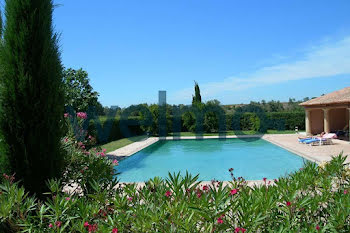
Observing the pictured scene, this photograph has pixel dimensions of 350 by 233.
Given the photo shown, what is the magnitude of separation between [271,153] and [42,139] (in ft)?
51.6

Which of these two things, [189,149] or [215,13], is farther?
[189,149]

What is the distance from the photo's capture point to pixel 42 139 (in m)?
3.84

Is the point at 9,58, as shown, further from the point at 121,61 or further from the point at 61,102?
the point at 121,61

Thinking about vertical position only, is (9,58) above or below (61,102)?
above

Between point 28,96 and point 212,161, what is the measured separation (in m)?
12.7

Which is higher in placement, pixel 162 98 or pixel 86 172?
pixel 162 98

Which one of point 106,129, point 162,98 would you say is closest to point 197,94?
point 162,98

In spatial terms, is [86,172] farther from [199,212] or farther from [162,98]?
[162,98]

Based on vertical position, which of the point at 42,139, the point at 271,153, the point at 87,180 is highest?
the point at 42,139

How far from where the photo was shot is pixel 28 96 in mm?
3748

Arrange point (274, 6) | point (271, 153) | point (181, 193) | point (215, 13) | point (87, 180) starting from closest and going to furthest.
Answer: point (181, 193) → point (87, 180) → point (274, 6) → point (215, 13) → point (271, 153)

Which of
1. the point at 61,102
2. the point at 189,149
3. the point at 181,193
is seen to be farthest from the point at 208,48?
the point at 181,193

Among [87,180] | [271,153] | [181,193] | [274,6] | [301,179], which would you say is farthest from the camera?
[271,153]

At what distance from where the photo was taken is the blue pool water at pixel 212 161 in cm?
1213
